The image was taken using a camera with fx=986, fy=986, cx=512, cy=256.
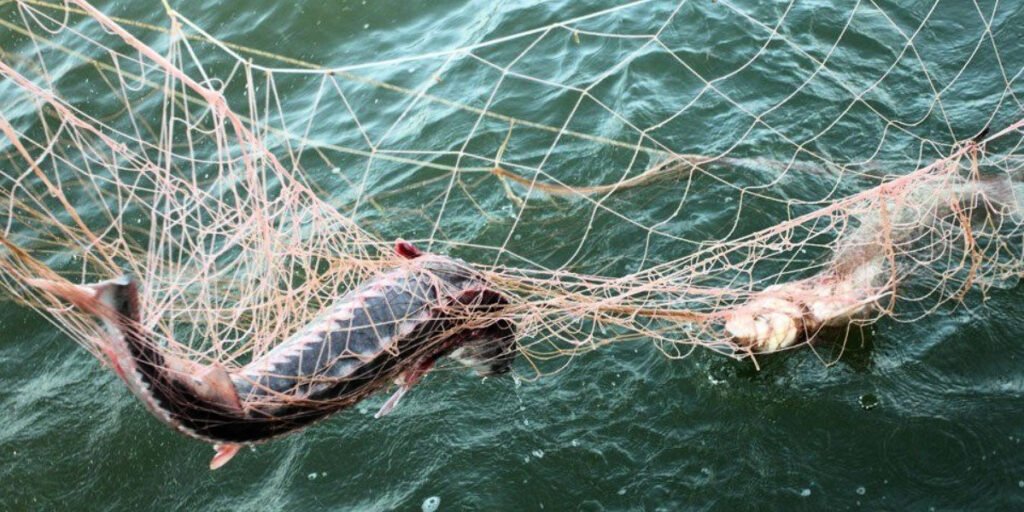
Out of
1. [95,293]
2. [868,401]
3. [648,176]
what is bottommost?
[868,401]

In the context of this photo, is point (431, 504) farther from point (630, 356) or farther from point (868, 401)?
point (868, 401)

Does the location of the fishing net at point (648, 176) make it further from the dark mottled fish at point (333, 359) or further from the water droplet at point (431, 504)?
the water droplet at point (431, 504)

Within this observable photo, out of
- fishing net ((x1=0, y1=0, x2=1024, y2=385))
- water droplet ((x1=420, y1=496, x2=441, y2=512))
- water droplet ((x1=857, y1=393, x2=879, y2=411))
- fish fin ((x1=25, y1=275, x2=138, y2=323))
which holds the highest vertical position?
fish fin ((x1=25, y1=275, x2=138, y2=323))

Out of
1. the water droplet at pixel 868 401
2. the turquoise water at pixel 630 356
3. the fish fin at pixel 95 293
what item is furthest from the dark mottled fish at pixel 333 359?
the water droplet at pixel 868 401

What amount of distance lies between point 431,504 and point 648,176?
3302 mm

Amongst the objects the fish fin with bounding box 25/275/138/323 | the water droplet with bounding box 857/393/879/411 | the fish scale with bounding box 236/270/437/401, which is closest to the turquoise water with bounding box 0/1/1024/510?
the water droplet with bounding box 857/393/879/411

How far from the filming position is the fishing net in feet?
21.0

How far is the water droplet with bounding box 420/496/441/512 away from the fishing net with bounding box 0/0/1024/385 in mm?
1128

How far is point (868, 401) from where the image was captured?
246 inches

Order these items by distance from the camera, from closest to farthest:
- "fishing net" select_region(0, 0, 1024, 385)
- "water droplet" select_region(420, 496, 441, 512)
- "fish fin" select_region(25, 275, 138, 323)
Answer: "fish fin" select_region(25, 275, 138, 323)
"water droplet" select_region(420, 496, 441, 512)
"fishing net" select_region(0, 0, 1024, 385)

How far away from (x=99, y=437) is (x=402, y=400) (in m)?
2.21

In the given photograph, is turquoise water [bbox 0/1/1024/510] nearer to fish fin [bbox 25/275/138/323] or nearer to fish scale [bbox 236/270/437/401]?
fish scale [bbox 236/270/437/401]

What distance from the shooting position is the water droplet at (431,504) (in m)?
6.18

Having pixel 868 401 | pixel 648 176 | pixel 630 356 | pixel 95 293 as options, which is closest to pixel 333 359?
pixel 95 293
